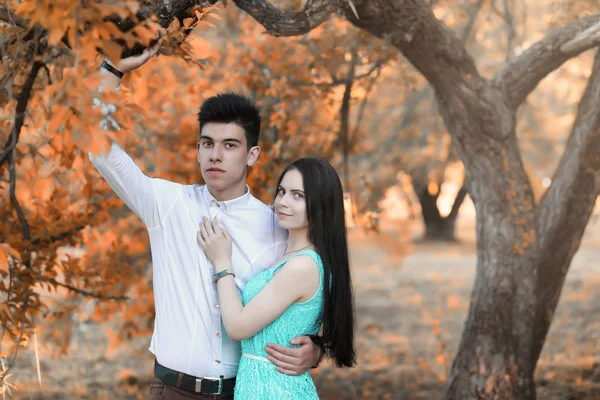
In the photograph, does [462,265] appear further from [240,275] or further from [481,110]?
[240,275]

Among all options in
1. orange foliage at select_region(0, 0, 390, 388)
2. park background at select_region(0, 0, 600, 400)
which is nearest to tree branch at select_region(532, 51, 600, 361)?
park background at select_region(0, 0, 600, 400)

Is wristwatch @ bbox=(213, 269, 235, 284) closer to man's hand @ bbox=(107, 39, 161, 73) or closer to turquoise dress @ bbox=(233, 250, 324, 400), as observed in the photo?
turquoise dress @ bbox=(233, 250, 324, 400)

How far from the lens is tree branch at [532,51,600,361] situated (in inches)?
176

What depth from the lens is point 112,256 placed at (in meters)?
5.11

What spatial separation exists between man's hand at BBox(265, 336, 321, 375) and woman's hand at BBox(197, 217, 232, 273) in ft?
1.08

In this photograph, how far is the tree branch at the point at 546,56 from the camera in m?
4.05

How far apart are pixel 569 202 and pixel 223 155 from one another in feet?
9.27

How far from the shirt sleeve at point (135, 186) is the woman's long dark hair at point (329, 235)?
48 cm

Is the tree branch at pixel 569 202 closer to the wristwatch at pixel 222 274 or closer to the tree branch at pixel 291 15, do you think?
the tree branch at pixel 291 15

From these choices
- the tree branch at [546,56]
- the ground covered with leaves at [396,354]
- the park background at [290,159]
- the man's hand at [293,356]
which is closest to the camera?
the man's hand at [293,356]

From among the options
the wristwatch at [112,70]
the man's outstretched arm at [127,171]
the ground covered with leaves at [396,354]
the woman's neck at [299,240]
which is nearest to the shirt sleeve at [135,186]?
the man's outstretched arm at [127,171]

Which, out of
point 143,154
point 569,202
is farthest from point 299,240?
point 143,154

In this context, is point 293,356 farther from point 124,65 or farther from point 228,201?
point 124,65

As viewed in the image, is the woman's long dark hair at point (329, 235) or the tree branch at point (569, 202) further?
the tree branch at point (569, 202)
